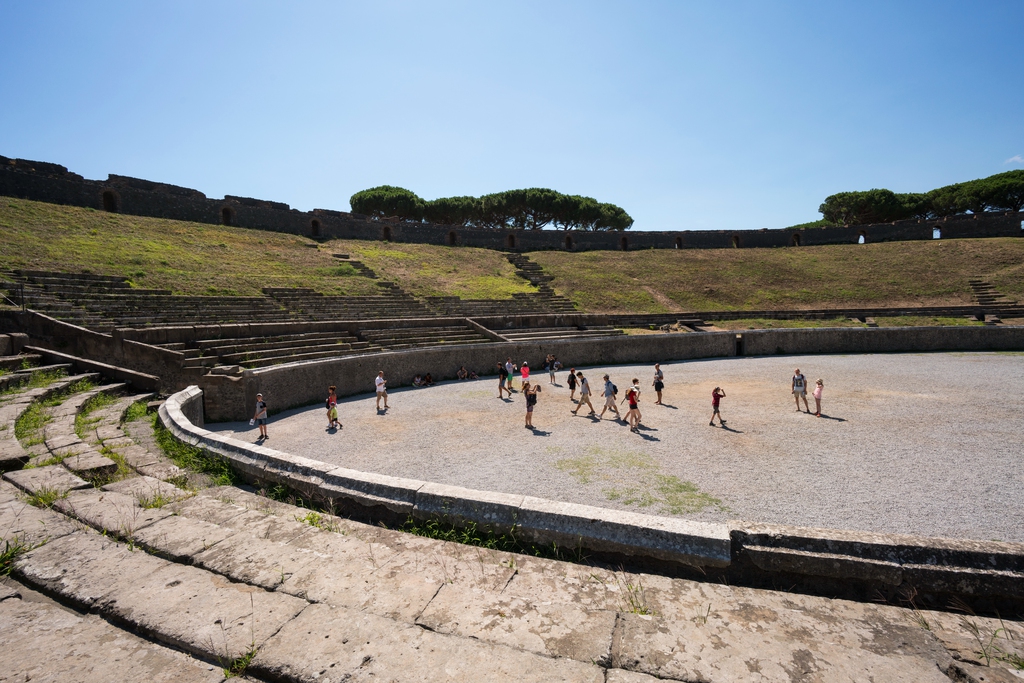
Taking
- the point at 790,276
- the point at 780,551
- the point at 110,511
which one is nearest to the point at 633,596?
the point at 780,551

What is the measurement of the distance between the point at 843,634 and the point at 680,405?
39.5 feet

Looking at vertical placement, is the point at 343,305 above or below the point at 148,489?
above

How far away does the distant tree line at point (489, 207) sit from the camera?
67.7 m

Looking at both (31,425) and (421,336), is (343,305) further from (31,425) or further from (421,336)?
(31,425)

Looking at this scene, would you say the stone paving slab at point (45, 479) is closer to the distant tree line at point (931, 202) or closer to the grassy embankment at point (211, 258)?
the grassy embankment at point (211, 258)

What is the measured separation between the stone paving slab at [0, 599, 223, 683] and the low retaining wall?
2166 mm

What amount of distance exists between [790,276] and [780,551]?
145 ft

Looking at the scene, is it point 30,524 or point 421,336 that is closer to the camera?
point 30,524

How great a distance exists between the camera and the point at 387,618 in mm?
2896

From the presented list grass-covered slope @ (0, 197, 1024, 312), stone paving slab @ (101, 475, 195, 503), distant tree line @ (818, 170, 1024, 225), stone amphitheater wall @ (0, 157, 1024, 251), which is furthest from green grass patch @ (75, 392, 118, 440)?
distant tree line @ (818, 170, 1024, 225)

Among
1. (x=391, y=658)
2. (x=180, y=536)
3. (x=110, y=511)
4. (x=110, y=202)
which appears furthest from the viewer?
(x=110, y=202)

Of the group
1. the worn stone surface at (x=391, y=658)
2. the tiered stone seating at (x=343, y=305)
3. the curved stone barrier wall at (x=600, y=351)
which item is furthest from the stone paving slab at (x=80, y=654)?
the tiered stone seating at (x=343, y=305)

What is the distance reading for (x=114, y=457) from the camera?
5910 millimetres

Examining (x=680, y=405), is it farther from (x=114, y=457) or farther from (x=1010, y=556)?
(x=114, y=457)
